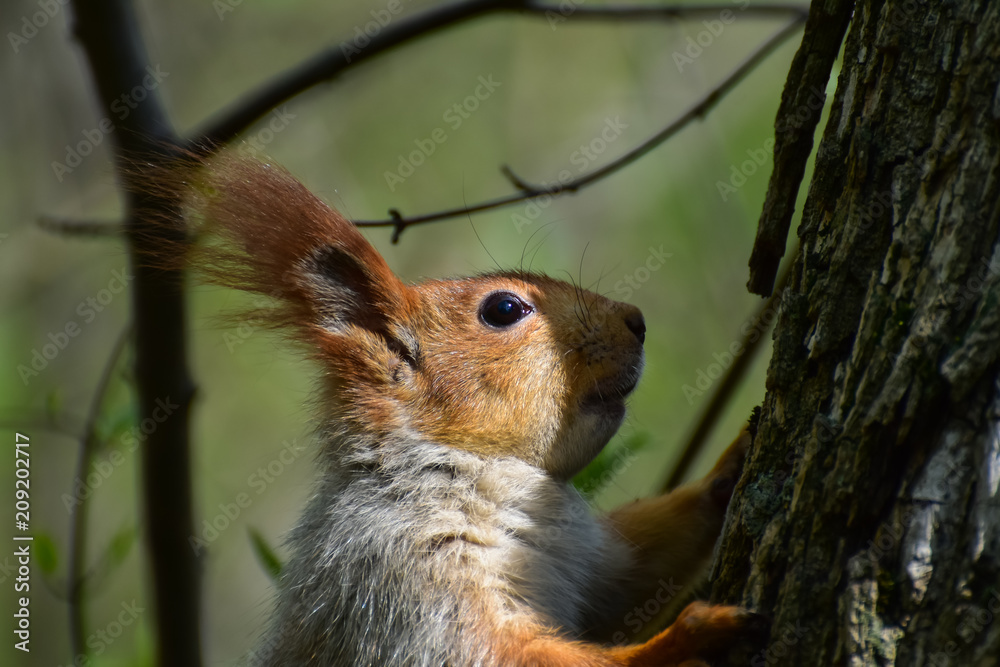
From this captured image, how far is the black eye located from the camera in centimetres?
389

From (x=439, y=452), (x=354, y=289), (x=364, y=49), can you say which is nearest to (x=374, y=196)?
(x=364, y=49)

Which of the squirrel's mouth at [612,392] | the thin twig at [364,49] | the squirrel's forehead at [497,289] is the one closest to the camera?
the squirrel's mouth at [612,392]

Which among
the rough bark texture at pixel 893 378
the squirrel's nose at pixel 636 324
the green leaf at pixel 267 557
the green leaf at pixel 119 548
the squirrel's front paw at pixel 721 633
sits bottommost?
the green leaf at pixel 119 548

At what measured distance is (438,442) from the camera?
11.7 ft

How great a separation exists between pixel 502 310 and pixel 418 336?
412mm

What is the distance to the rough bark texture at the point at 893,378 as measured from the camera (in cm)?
191

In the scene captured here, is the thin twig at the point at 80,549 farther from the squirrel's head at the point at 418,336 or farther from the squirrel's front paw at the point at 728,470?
the squirrel's front paw at the point at 728,470

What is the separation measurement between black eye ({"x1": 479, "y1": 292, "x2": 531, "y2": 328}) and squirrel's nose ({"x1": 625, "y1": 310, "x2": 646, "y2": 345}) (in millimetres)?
471

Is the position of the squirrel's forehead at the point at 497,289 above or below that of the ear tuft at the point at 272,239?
above

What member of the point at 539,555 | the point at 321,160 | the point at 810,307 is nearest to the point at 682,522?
the point at 539,555

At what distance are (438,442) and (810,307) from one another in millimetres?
1730

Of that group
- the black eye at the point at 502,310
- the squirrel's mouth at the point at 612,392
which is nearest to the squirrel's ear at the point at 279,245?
the black eye at the point at 502,310

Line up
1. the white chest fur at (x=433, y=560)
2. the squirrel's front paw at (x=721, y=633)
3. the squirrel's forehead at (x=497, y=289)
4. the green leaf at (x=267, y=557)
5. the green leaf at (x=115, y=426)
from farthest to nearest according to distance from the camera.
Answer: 1. the green leaf at (x=115, y=426)
2. the squirrel's forehead at (x=497, y=289)
3. the green leaf at (x=267, y=557)
4. the white chest fur at (x=433, y=560)
5. the squirrel's front paw at (x=721, y=633)

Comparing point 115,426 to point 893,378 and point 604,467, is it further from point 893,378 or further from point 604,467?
point 893,378
